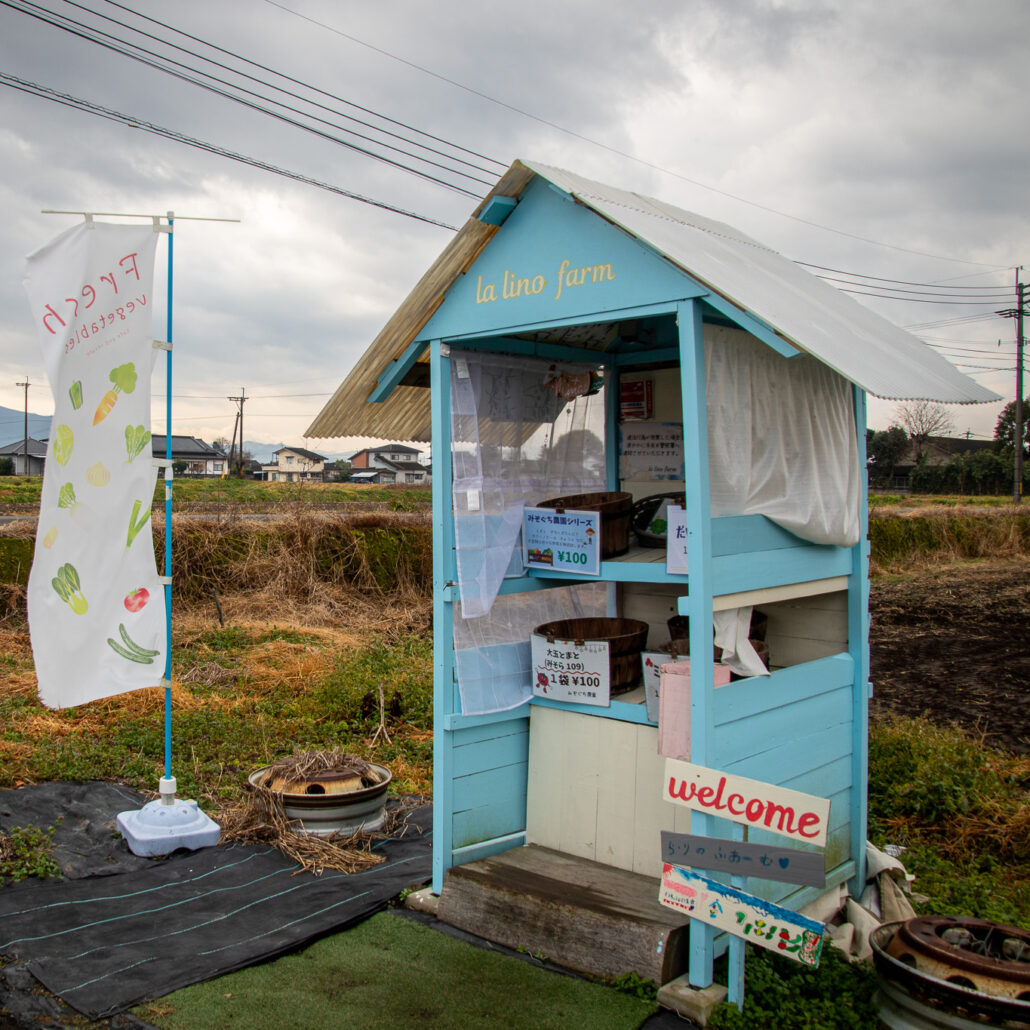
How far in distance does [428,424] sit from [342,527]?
29.1 ft

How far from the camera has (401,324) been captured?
4121 mm

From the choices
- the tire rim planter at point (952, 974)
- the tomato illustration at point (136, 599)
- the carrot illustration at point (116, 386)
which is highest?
the carrot illustration at point (116, 386)

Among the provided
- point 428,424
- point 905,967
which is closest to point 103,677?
point 428,424

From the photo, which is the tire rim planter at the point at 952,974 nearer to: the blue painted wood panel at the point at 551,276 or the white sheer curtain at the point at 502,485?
the white sheer curtain at the point at 502,485

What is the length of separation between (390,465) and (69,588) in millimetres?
85336

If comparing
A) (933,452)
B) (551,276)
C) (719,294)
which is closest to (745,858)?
(719,294)

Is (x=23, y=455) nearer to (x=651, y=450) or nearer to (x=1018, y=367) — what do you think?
(x=1018, y=367)

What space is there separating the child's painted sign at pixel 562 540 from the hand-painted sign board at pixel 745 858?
1.19 metres

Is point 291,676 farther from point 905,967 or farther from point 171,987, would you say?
point 905,967

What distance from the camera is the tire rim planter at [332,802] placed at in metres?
4.76

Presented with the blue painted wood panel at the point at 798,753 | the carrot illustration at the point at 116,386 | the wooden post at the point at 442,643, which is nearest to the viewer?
the blue painted wood panel at the point at 798,753

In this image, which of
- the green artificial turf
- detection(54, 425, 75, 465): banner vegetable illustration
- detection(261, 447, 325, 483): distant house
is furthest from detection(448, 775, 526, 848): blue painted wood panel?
detection(261, 447, 325, 483): distant house

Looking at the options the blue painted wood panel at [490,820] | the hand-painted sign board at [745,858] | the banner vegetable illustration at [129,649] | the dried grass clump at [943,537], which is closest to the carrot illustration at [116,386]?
the banner vegetable illustration at [129,649]

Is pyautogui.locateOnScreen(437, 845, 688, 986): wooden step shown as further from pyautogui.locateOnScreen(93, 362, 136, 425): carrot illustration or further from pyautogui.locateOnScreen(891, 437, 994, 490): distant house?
pyautogui.locateOnScreen(891, 437, 994, 490): distant house
